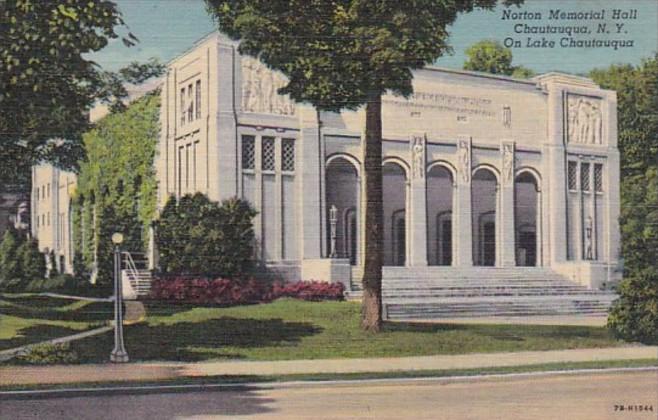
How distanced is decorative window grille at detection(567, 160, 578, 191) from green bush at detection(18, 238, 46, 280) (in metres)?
3.92

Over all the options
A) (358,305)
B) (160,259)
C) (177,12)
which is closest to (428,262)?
(358,305)

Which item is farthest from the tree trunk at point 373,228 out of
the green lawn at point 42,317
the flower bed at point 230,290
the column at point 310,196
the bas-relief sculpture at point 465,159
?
the green lawn at point 42,317

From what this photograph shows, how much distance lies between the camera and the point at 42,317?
19.1ft

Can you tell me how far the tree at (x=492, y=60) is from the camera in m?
6.29

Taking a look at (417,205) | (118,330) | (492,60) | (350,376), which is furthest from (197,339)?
(492,60)

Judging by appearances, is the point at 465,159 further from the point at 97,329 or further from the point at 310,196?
the point at 97,329

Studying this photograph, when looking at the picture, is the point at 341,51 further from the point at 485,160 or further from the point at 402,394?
the point at 402,394

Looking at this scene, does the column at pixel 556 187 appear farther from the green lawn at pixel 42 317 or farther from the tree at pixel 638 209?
the green lawn at pixel 42 317

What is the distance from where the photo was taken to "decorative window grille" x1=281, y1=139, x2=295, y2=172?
6281mm

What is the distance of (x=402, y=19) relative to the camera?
599 cm

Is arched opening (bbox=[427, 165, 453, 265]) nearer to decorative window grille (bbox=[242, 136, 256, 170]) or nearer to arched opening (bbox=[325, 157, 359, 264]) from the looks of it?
arched opening (bbox=[325, 157, 359, 264])

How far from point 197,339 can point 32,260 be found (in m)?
1.19

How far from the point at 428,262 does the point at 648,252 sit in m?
1.70

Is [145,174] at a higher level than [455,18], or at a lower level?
lower
